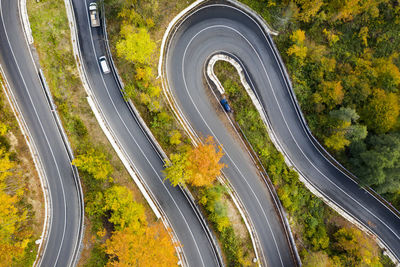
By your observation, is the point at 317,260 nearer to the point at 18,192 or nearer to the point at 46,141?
the point at 18,192

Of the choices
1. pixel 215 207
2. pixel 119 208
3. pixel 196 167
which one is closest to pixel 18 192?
pixel 119 208

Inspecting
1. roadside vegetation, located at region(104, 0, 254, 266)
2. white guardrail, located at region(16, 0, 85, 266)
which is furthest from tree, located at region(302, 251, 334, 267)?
white guardrail, located at region(16, 0, 85, 266)

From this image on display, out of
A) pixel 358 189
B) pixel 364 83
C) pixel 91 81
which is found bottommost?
pixel 358 189

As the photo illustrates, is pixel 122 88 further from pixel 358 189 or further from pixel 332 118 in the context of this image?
pixel 358 189

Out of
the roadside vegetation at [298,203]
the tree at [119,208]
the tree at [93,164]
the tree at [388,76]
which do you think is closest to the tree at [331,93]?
the tree at [388,76]

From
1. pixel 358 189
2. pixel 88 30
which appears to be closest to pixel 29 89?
pixel 88 30
